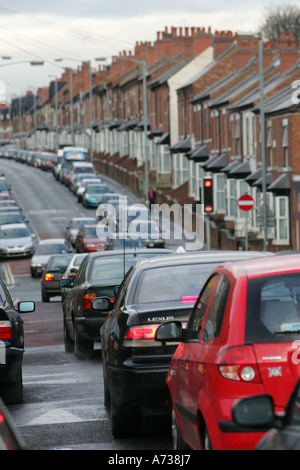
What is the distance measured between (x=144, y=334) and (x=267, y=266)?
303cm

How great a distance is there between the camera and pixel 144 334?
984cm

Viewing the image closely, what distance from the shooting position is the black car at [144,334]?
970 cm

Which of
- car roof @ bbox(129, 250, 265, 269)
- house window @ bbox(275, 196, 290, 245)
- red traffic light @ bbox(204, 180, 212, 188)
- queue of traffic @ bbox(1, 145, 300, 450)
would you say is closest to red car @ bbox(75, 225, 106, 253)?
house window @ bbox(275, 196, 290, 245)

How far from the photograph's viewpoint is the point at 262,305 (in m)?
6.68

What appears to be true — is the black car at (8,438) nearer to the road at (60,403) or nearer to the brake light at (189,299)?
the road at (60,403)

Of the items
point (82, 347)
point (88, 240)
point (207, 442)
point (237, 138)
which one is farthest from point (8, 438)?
point (237, 138)

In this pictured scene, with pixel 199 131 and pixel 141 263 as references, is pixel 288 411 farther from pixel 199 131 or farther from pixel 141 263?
pixel 199 131

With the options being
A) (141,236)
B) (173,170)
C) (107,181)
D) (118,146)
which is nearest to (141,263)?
(141,236)

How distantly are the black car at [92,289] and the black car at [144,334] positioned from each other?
5.44 m

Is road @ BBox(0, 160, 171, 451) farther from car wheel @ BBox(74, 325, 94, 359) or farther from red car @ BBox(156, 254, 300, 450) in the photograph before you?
red car @ BBox(156, 254, 300, 450)

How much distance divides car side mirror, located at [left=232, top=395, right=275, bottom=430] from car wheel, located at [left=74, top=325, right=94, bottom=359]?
12164 millimetres

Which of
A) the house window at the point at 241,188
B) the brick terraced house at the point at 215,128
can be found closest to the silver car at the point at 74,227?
the brick terraced house at the point at 215,128

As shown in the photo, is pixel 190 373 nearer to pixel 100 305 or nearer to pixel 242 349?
pixel 242 349

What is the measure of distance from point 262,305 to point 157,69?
85449mm
